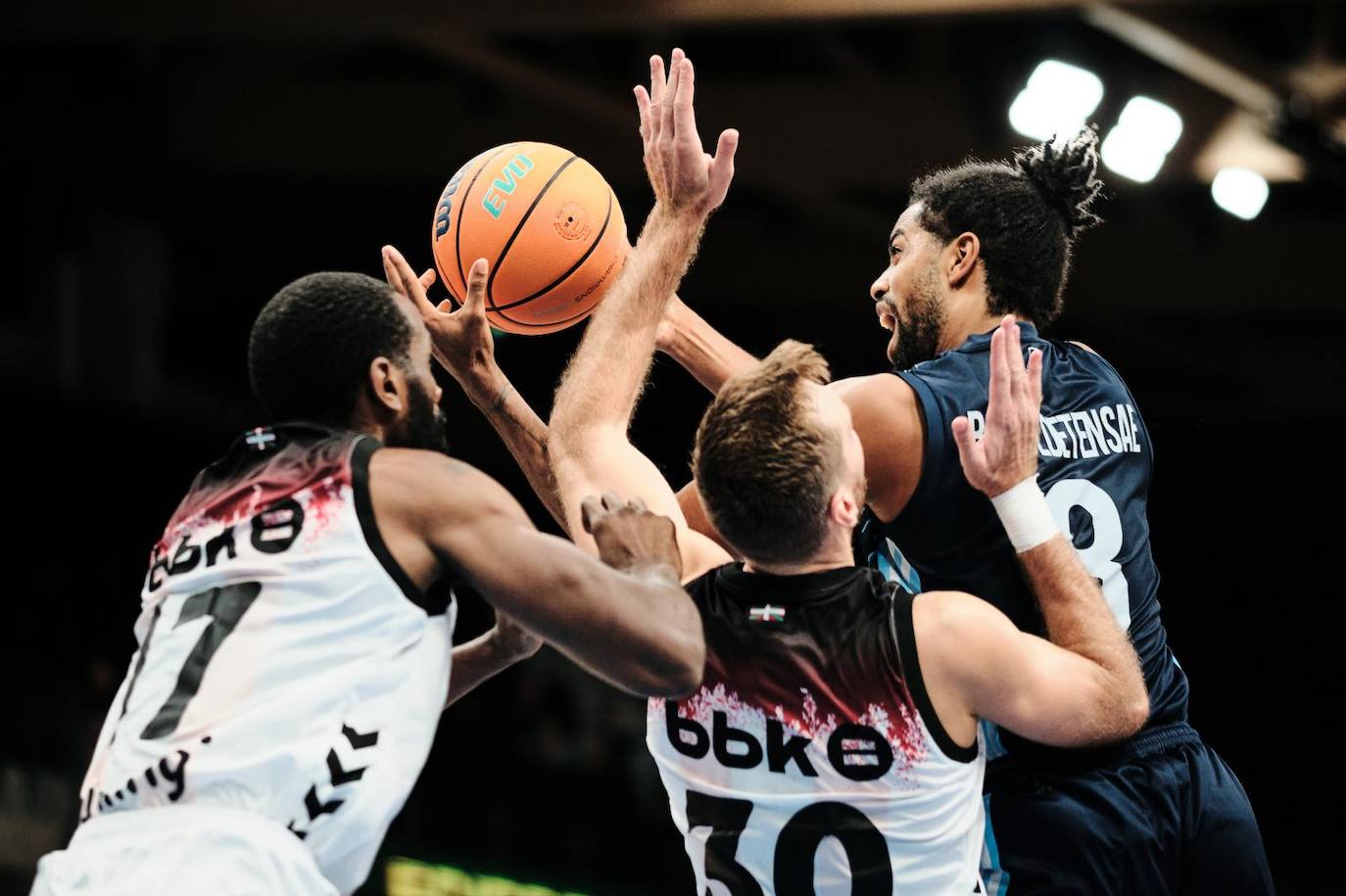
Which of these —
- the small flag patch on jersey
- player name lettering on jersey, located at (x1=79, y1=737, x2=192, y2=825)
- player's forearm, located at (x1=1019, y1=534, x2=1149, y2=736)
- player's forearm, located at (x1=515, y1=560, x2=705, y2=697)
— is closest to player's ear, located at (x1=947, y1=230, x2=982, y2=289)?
player's forearm, located at (x1=1019, y1=534, x2=1149, y2=736)

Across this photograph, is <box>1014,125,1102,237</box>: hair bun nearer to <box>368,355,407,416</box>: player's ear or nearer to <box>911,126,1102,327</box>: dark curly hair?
<box>911,126,1102,327</box>: dark curly hair

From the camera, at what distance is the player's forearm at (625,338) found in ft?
12.6

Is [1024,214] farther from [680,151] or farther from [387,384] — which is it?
[387,384]

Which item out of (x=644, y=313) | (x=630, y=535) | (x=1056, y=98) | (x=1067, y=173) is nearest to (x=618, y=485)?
(x=630, y=535)

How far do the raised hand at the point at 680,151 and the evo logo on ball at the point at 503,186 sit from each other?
553 millimetres

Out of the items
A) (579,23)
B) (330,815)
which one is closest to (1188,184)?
(579,23)

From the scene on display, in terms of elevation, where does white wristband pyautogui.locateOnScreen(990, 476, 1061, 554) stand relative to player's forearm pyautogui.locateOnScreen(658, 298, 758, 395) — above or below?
below

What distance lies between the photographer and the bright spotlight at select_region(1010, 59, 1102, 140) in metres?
8.84

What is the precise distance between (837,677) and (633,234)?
1085cm

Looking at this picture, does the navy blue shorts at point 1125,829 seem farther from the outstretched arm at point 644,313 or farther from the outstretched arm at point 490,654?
the outstretched arm at point 490,654

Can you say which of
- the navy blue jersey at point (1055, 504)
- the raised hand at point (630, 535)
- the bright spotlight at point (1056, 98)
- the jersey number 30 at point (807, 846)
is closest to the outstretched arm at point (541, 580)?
Result: the raised hand at point (630, 535)

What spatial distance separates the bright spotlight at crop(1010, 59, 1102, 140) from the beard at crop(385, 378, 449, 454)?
20.2 ft

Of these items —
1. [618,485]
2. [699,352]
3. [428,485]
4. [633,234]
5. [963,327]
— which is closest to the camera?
[428,485]

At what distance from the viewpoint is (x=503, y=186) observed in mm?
4406
